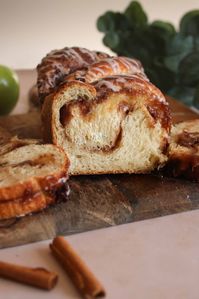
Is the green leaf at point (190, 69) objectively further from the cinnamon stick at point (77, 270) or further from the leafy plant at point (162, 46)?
the cinnamon stick at point (77, 270)

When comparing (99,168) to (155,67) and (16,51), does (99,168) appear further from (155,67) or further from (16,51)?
(16,51)

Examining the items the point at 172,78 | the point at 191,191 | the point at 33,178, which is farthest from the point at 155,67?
the point at 33,178

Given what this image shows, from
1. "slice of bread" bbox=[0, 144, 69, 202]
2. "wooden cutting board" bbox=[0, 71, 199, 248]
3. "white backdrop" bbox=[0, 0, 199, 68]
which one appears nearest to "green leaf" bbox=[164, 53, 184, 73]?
"wooden cutting board" bbox=[0, 71, 199, 248]

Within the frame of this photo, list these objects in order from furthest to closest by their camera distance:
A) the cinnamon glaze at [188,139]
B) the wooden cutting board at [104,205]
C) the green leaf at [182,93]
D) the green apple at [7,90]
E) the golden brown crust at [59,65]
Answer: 1. the green leaf at [182,93]
2. the green apple at [7,90]
3. the golden brown crust at [59,65]
4. the cinnamon glaze at [188,139]
5. the wooden cutting board at [104,205]

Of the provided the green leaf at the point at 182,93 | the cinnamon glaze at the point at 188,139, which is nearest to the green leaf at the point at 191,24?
the green leaf at the point at 182,93

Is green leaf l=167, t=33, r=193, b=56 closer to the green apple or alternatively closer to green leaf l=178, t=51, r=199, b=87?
green leaf l=178, t=51, r=199, b=87

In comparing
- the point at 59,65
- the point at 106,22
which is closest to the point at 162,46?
the point at 106,22
